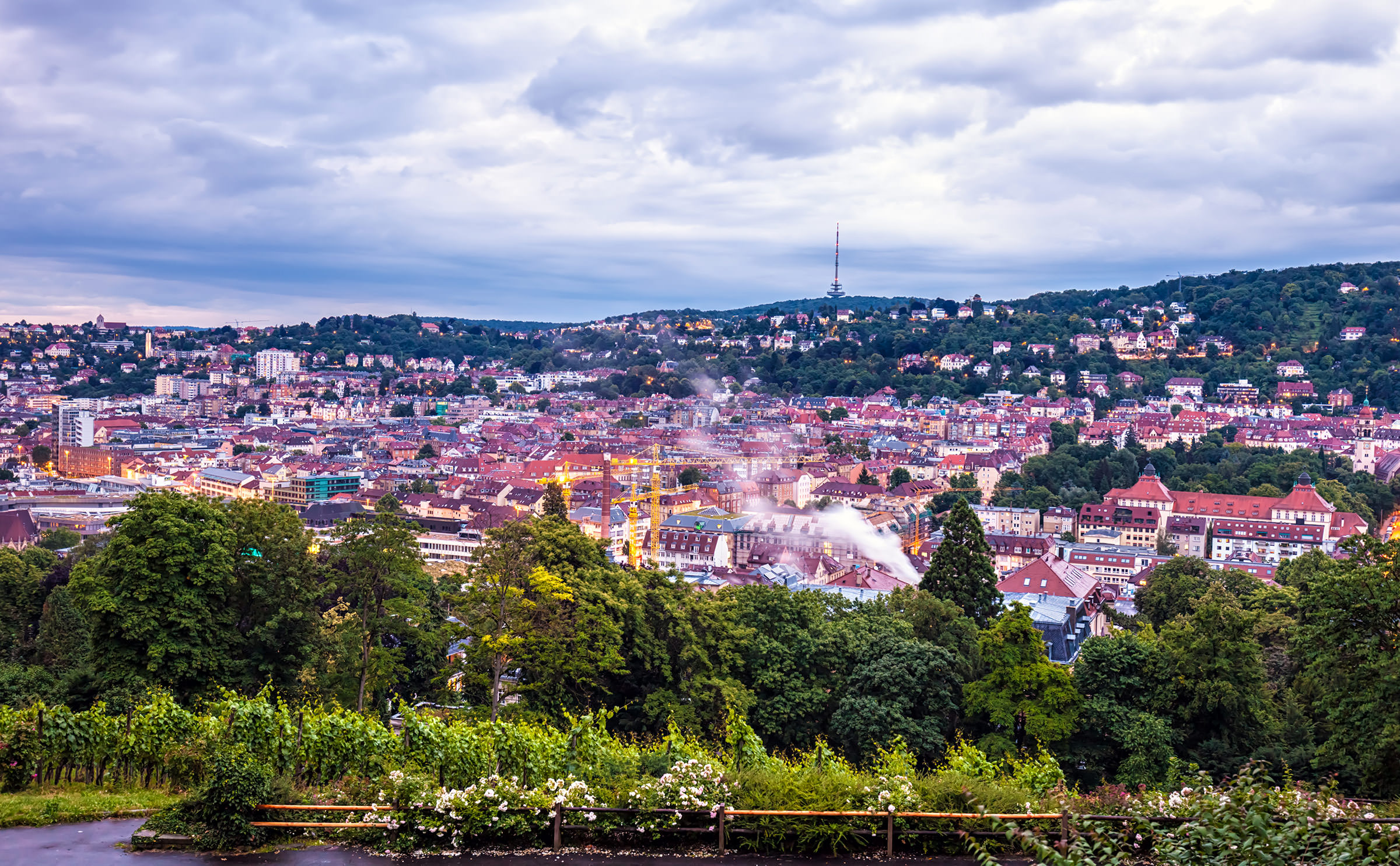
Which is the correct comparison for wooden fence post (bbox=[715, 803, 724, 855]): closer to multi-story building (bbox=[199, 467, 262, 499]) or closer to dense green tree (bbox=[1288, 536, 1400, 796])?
dense green tree (bbox=[1288, 536, 1400, 796])

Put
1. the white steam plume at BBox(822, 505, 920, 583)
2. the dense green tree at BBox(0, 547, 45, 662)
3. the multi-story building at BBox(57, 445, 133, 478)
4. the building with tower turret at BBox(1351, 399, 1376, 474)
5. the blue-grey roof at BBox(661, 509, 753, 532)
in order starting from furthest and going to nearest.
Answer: the multi-story building at BBox(57, 445, 133, 478) < the building with tower turret at BBox(1351, 399, 1376, 474) < the blue-grey roof at BBox(661, 509, 753, 532) < the white steam plume at BBox(822, 505, 920, 583) < the dense green tree at BBox(0, 547, 45, 662)

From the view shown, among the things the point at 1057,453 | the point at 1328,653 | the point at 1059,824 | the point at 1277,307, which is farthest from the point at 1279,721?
the point at 1277,307

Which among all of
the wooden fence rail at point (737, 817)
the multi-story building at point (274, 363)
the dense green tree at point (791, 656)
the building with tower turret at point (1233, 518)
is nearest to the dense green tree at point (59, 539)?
the dense green tree at point (791, 656)

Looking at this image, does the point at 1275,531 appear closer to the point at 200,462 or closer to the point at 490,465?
the point at 490,465

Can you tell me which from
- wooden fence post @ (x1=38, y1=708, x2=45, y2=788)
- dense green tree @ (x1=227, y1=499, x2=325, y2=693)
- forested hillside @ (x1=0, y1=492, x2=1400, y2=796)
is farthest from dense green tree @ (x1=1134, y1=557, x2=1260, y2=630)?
wooden fence post @ (x1=38, y1=708, x2=45, y2=788)

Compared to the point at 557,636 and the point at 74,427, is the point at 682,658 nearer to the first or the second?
the point at 557,636

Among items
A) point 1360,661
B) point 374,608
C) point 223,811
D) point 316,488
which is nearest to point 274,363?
point 316,488
